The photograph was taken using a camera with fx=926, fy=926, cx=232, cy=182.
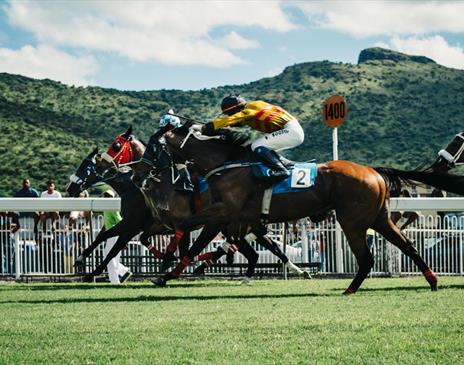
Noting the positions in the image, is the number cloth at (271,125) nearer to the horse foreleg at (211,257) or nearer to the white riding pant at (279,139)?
the white riding pant at (279,139)

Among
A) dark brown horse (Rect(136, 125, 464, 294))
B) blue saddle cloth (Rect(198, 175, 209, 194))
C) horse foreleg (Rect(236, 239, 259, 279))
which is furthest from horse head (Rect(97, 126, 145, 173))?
dark brown horse (Rect(136, 125, 464, 294))

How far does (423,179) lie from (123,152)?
5091 millimetres

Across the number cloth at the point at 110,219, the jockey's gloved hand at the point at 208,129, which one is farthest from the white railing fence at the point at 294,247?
the jockey's gloved hand at the point at 208,129

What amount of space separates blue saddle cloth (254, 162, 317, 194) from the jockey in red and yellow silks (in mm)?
138

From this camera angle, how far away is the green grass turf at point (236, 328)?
646cm

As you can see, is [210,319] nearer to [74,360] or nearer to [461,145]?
[74,360]

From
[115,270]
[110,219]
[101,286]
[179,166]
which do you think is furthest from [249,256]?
[110,219]

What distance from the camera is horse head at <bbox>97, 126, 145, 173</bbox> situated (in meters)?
15.3

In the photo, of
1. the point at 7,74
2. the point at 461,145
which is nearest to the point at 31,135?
the point at 7,74

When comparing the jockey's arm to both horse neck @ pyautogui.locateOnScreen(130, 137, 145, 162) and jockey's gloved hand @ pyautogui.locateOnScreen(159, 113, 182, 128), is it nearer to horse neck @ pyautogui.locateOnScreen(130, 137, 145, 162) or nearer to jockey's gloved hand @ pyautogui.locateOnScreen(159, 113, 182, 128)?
jockey's gloved hand @ pyautogui.locateOnScreen(159, 113, 182, 128)

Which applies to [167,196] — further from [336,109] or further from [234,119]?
[336,109]

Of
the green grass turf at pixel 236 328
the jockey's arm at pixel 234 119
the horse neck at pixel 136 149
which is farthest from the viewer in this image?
the horse neck at pixel 136 149

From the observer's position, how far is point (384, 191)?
12.3 meters

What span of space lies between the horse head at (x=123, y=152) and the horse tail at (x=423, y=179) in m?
4.44
